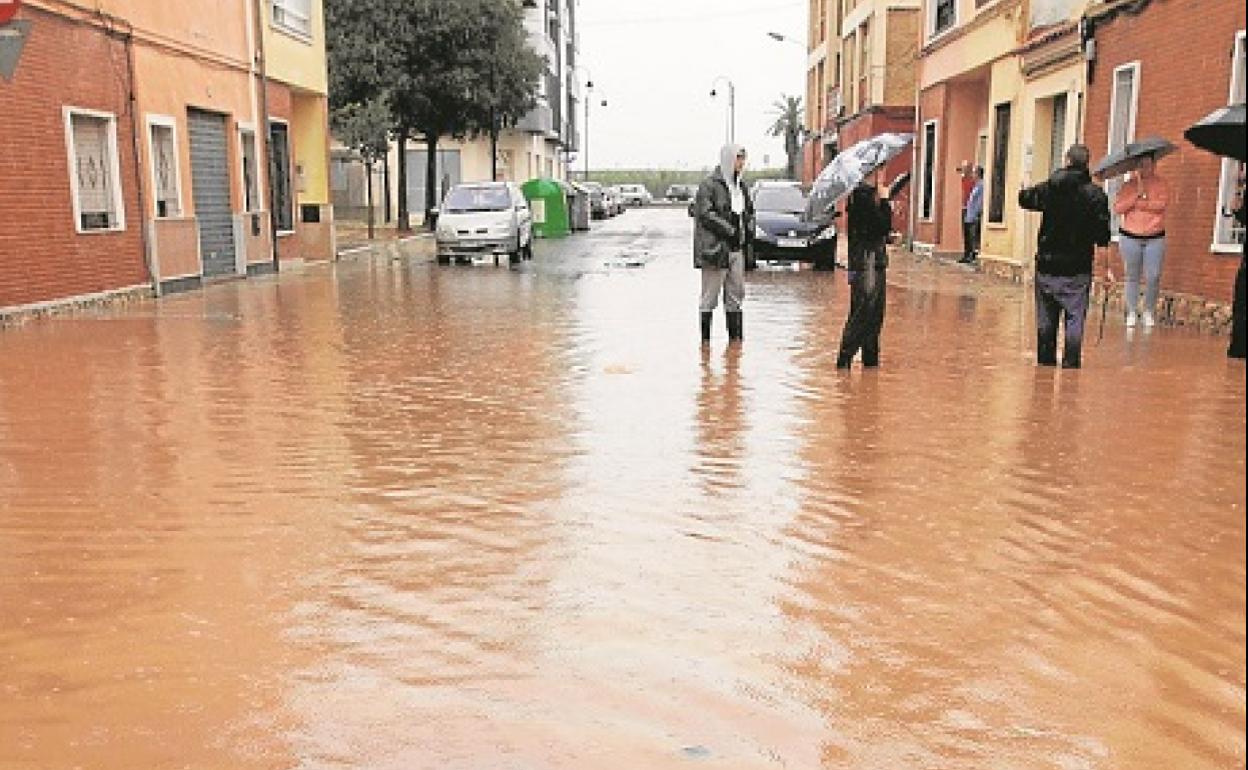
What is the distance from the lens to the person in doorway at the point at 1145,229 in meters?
11.0

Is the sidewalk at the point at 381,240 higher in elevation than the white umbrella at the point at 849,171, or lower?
lower

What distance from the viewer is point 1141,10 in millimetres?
13305

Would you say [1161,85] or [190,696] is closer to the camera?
[190,696]

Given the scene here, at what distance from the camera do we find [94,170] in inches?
579

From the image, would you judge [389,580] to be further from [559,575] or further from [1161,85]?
[1161,85]

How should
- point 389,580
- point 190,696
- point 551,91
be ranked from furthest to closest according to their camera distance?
1. point 551,91
2. point 389,580
3. point 190,696

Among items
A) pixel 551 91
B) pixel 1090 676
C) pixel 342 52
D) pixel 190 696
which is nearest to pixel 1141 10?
pixel 1090 676

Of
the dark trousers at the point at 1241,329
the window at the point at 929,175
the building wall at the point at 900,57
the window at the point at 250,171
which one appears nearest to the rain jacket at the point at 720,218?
the dark trousers at the point at 1241,329

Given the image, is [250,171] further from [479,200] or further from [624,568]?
[624,568]

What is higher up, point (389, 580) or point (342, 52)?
point (342, 52)

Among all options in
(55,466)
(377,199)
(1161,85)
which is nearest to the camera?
(55,466)

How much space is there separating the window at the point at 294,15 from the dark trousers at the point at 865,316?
16.1 meters

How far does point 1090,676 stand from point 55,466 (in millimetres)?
5152

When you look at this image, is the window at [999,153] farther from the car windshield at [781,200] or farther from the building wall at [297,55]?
the building wall at [297,55]
